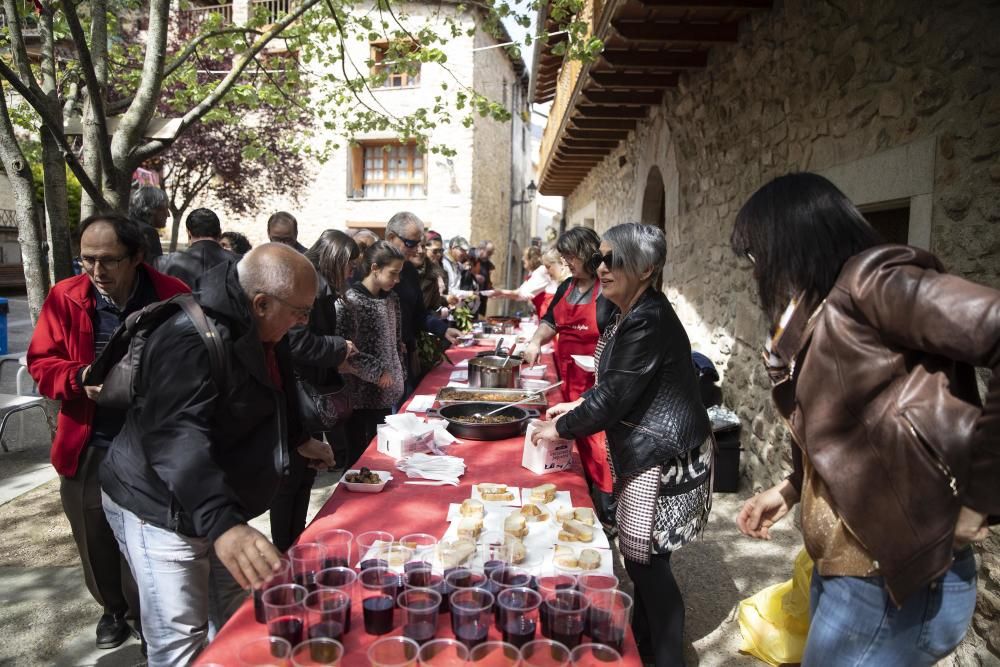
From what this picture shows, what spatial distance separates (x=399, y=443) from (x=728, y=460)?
9.80 feet

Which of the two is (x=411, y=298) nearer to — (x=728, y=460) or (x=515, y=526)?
(x=728, y=460)

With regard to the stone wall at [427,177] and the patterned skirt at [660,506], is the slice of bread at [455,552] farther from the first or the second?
the stone wall at [427,177]

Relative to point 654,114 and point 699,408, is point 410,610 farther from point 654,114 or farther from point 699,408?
point 654,114

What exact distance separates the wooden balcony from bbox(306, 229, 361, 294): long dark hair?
2367 millimetres

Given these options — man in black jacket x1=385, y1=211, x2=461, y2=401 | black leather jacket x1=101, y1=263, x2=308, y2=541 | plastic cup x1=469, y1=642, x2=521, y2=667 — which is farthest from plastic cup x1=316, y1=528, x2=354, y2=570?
man in black jacket x1=385, y1=211, x2=461, y2=401

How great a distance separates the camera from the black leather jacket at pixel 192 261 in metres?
4.14

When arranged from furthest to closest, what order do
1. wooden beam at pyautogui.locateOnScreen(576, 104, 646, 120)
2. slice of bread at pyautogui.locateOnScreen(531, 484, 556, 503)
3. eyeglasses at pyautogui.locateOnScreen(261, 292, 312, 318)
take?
1. wooden beam at pyautogui.locateOnScreen(576, 104, 646, 120)
2. slice of bread at pyautogui.locateOnScreen(531, 484, 556, 503)
3. eyeglasses at pyautogui.locateOnScreen(261, 292, 312, 318)

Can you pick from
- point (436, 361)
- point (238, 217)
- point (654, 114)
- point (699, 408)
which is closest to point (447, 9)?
point (238, 217)

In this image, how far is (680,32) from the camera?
5.04 meters

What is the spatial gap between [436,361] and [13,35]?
3.23 m

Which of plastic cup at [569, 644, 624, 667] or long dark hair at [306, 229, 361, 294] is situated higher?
long dark hair at [306, 229, 361, 294]

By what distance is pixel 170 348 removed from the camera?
1688 mm

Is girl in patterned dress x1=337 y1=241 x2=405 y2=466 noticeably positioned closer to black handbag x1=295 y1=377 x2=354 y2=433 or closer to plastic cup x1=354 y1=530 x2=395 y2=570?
black handbag x1=295 y1=377 x2=354 y2=433

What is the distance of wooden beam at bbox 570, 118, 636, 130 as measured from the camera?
28.6 ft
